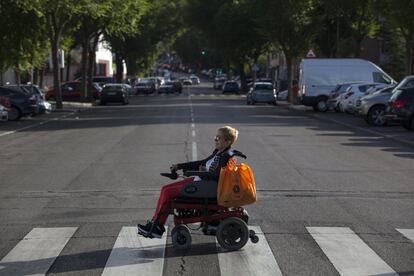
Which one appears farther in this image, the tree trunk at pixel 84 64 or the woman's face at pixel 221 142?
the tree trunk at pixel 84 64

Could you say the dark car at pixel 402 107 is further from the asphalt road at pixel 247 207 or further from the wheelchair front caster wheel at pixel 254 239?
the wheelchair front caster wheel at pixel 254 239

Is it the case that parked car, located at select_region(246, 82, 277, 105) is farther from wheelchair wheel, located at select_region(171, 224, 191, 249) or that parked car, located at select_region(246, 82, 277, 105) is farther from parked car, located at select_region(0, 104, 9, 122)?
wheelchair wheel, located at select_region(171, 224, 191, 249)

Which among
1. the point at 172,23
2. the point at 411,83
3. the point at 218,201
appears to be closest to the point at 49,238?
the point at 218,201

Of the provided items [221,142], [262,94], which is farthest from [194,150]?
[262,94]

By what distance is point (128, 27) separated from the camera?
43781 millimetres

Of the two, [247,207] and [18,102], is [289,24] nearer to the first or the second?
[18,102]

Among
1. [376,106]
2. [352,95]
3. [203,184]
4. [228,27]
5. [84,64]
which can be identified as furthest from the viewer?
[228,27]

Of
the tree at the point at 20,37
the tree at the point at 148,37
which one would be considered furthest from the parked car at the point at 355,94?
the tree at the point at 148,37

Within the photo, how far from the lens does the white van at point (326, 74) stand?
38.5 metres

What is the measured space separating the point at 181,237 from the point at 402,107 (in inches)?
688

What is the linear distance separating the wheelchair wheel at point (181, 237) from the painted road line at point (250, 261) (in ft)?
1.10

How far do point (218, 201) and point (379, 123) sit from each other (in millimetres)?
20850

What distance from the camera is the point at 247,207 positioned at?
1038cm

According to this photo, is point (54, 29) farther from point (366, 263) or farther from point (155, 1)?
point (366, 263)
